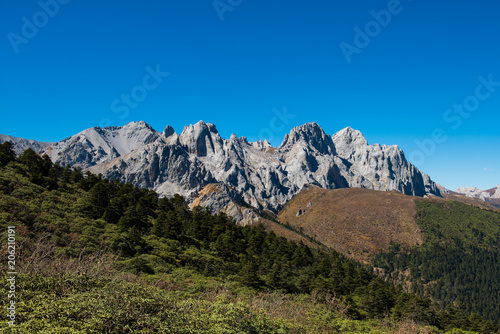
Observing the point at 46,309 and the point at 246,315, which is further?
the point at 246,315

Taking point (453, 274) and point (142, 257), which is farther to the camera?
point (453, 274)

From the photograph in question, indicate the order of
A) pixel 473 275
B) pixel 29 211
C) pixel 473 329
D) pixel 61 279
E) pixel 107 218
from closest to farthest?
pixel 61 279
pixel 29 211
pixel 473 329
pixel 107 218
pixel 473 275

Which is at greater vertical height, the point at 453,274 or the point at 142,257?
the point at 453,274

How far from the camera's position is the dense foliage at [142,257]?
14.3m

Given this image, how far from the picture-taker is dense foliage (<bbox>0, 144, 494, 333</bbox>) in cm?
1429

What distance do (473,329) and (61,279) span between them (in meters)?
52.3

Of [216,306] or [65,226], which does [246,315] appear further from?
[65,226]

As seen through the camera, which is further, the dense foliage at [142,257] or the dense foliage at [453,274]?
the dense foliage at [453,274]

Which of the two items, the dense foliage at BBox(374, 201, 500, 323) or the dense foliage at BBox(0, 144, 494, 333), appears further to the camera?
the dense foliage at BBox(374, 201, 500, 323)

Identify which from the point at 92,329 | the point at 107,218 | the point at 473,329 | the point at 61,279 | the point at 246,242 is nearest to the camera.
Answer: the point at 92,329

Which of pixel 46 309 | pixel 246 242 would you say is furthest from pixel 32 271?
pixel 246 242

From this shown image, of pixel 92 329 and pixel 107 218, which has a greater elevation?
pixel 107 218

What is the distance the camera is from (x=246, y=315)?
17016 millimetres

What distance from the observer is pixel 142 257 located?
3650 centimetres
